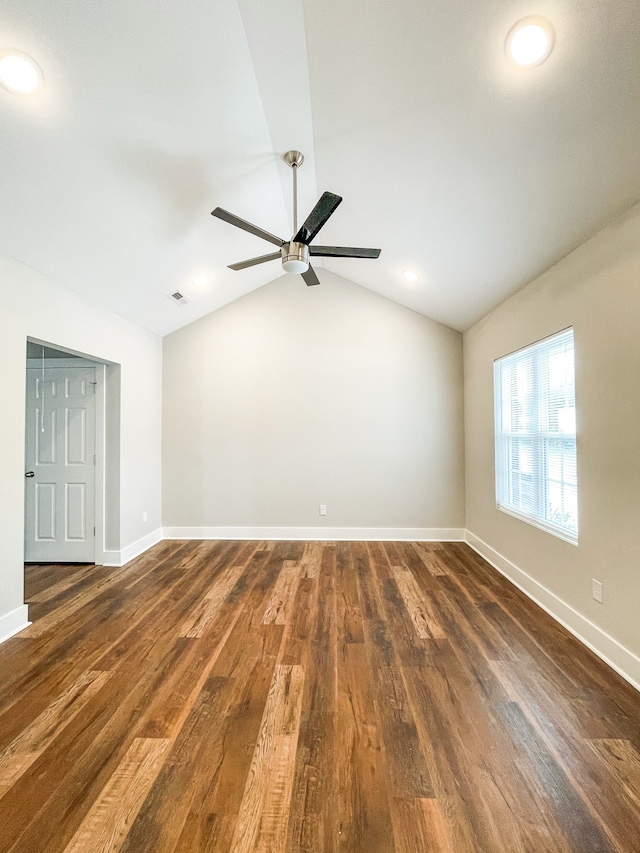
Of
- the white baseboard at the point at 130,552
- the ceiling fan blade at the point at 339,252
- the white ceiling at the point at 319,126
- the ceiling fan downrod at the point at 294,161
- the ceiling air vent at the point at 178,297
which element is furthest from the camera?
the ceiling air vent at the point at 178,297

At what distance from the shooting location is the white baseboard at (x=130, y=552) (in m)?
3.92

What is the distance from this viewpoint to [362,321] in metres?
4.81

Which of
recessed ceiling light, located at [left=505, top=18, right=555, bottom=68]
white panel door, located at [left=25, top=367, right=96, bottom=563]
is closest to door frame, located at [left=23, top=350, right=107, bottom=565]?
white panel door, located at [left=25, top=367, right=96, bottom=563]

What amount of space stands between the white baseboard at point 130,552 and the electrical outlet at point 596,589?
4060 millimetres

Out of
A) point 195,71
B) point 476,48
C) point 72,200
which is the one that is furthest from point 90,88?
point 476,48

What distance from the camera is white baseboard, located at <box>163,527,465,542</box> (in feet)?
15.5

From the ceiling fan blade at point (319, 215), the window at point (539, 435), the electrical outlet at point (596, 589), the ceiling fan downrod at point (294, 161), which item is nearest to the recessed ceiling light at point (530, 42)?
the ceiling fan blade at point (319, 215)

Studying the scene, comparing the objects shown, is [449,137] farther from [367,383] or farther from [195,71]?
[367,383]

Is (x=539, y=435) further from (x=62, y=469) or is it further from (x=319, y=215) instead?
(x=62, y=469)

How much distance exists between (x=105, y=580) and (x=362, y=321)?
12.9 ft

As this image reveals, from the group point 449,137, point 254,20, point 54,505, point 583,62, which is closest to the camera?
point 583,62

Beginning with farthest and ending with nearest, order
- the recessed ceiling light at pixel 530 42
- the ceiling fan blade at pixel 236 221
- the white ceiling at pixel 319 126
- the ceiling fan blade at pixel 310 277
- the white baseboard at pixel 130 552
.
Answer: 1. the white baseboard at pixel 130 552
2. the ceiling fan blade at pixel 310 277
3. the ceiling fan blade at pixel 236 221
4. the white ceiling at pixel 319 126
5. the recessed ceiling light at pixel 530 42

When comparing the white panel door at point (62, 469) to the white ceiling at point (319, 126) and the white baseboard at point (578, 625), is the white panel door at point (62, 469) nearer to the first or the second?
the white ceiling at point (319, 126)

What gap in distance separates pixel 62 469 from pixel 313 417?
2.79 m
